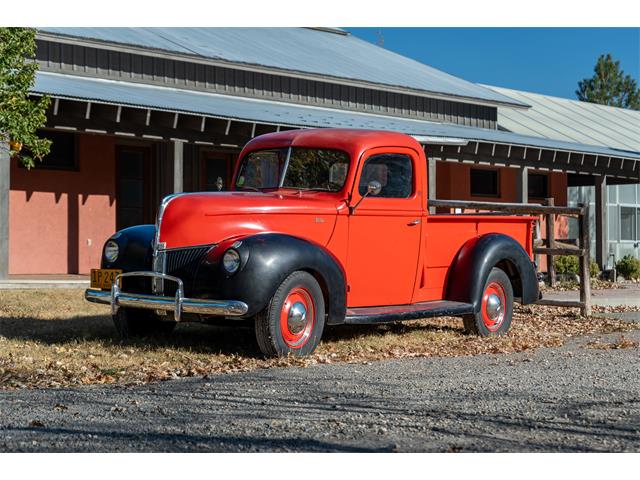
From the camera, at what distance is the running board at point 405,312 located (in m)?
8.65

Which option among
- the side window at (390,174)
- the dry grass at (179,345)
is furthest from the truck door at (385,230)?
the dry grass at (179,345)

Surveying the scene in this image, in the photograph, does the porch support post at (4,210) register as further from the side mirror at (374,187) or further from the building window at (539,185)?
the building window at (539,185)

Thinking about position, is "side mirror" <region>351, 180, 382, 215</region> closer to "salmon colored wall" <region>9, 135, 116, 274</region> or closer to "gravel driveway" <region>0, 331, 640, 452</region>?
"gravel driveway" <region>0, 331, 640, 452</region>

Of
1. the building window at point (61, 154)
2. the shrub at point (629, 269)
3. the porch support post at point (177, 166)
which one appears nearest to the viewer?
the porch support post at point (177, 166)

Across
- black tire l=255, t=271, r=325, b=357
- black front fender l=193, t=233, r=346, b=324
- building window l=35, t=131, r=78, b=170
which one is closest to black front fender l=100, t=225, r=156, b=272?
black front fender l=193, t=233, r=346, b=324

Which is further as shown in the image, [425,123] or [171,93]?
[425,123]

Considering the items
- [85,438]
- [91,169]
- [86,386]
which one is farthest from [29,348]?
[91,169]

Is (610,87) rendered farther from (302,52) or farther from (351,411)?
(351,411)

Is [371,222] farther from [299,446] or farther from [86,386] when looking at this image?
[299,446]

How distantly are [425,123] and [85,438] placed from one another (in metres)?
19.2

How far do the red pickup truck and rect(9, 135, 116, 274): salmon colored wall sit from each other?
337 inches

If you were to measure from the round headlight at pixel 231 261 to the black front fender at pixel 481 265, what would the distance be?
294 centimetres

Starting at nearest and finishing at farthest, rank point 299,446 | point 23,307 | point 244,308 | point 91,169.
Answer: point 299,446 < point 244,308 < point 23,307 < point 91,169

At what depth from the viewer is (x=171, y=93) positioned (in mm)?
18828
